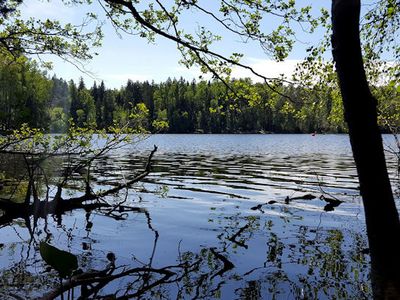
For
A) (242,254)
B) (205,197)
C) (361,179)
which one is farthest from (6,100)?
(361,179)

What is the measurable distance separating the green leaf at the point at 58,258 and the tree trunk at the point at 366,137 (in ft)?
10.6

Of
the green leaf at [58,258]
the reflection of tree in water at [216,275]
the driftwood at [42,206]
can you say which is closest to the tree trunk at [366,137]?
the reflection of tree in water at [216,275]

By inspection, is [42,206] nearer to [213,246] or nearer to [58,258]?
[213,246]

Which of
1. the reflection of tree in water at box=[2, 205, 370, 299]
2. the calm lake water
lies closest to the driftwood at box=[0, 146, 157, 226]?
the calm lake water

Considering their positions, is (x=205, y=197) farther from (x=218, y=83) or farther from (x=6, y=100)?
(x=6, y=100)

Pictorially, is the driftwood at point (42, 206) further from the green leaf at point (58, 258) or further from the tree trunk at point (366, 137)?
the tree trunk at point (366, 137)

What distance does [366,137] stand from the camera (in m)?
4.05

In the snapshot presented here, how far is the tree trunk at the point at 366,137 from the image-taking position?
13.1 feet

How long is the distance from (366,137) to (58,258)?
346 centimetres

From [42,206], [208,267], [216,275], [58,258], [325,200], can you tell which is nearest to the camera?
[58,258]

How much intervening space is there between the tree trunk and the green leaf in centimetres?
323

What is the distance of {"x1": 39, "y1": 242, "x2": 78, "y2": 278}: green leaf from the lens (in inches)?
139

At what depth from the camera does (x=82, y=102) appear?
15250 cm

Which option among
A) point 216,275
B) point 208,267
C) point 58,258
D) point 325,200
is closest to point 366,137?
point 58,258
